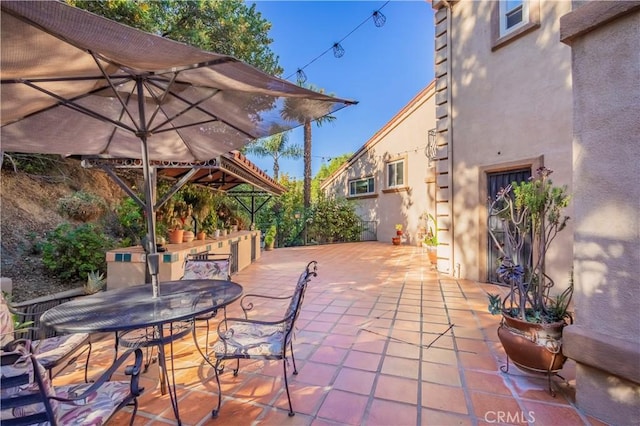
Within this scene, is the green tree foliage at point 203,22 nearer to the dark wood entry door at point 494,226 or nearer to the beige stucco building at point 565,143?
the beige stucco building at point 565,143

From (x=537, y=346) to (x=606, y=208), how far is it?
1.09 metres

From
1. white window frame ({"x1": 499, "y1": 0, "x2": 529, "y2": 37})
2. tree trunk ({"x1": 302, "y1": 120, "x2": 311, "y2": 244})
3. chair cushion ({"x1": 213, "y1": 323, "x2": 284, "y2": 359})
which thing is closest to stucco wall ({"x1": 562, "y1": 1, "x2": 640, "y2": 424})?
Result: chair cushion ({"x1": 213, "y1": 323, "x2": 284, "y2": 359})

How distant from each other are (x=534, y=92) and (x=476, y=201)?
1911 millimetres

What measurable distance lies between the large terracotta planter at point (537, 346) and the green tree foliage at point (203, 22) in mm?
7532

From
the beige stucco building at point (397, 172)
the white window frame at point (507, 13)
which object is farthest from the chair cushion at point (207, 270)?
the beige stucco building at point (397, 172)

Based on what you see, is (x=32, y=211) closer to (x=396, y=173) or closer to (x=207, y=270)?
(x=207, y=270)

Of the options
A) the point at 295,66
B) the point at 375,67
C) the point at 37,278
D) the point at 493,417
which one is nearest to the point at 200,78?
the point at 493,417

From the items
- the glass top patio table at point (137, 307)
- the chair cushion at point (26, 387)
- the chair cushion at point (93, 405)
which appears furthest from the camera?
the glass top patio table at point (137, 307)

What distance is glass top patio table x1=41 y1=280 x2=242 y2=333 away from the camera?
1643 mm

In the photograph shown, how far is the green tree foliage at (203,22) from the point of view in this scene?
5.93m

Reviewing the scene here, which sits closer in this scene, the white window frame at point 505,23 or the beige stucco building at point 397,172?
the white window frame at point 505,23

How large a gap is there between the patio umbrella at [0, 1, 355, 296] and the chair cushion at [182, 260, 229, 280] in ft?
3.51

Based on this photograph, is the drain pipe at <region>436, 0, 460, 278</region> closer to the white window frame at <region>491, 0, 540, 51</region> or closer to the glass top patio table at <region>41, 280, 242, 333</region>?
the white window frame at <region>491, 0, 540, 51</region>

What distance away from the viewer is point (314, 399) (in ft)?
6.63
